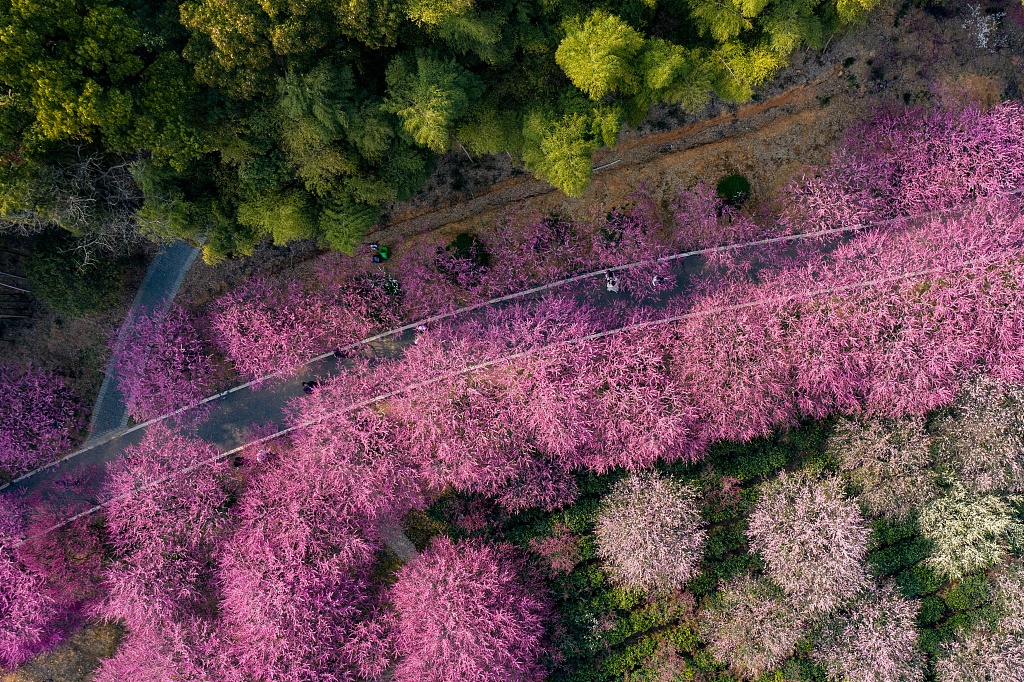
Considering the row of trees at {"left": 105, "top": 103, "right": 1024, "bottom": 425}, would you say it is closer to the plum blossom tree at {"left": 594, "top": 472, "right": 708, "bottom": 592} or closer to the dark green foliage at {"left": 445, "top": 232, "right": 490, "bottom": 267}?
the dark green foliage at {"left": 445, "top": 232, "right": 490, "bottom": 267}

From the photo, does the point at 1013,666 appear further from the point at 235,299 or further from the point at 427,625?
the point at 235,299

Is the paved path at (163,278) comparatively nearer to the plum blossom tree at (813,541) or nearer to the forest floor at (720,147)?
the forest floor at (720,147)

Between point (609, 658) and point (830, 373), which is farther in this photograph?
point (609, 658)

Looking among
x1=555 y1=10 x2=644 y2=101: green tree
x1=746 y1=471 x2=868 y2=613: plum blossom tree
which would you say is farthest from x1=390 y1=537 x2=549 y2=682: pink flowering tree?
x1=555 y1=10 x2=644 y2=101: green tree

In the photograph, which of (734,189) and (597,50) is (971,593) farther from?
(597,50)

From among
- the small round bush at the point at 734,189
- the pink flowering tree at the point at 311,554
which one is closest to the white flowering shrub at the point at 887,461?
the small round bush at the point at 734,189

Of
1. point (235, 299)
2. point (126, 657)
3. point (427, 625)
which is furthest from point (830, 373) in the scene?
point (126, 657)
